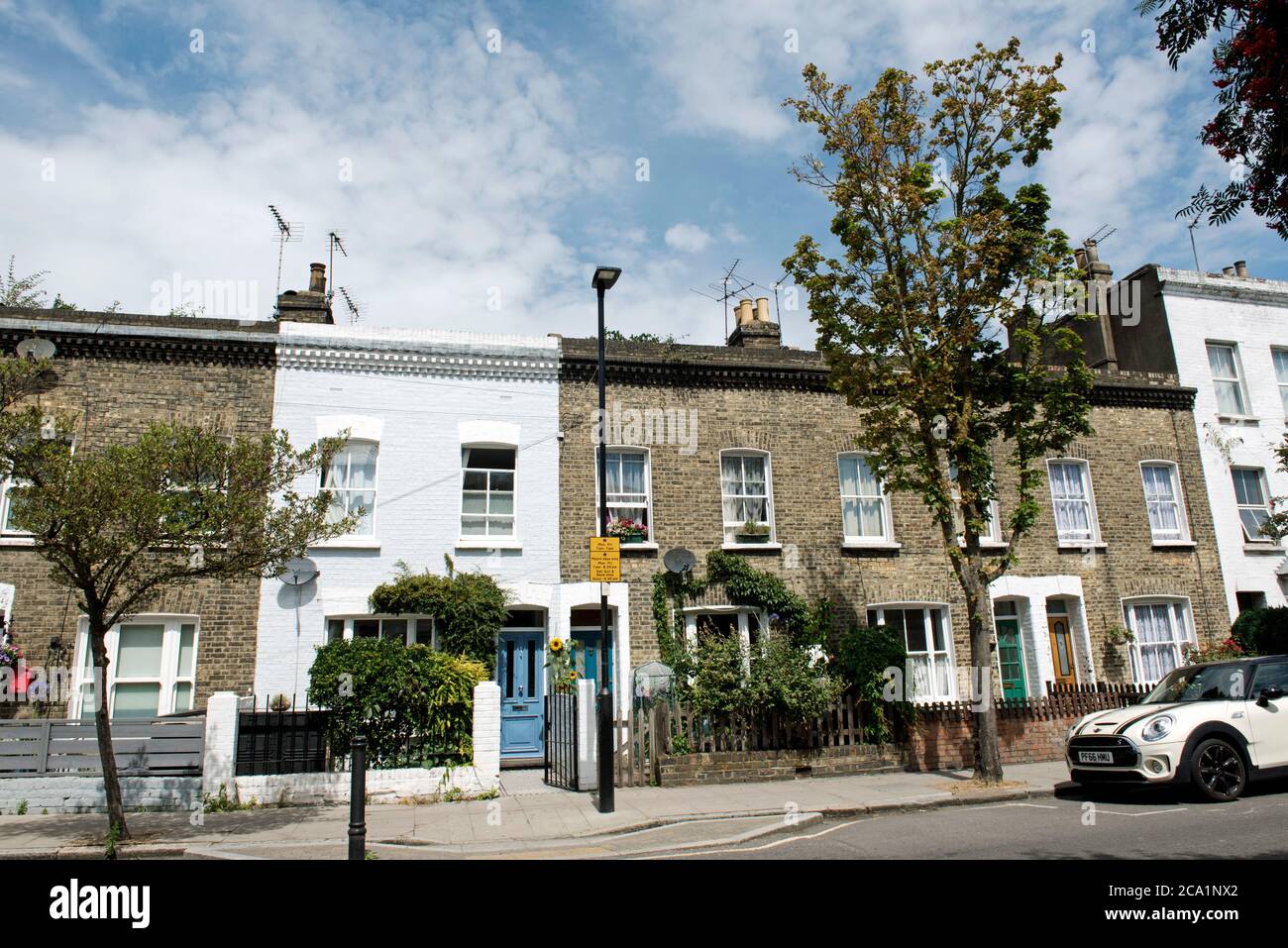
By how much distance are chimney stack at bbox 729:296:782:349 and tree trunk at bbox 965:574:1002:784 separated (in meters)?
8.28

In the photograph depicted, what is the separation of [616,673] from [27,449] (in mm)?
10139

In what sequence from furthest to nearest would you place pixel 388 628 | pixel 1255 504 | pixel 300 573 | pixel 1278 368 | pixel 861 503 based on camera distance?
pixel 1278 368 → pixel 1255 504 → pixel 861 503 → pixel 388 628 → pixel 300 573

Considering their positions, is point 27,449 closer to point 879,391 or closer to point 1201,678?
point 879,391

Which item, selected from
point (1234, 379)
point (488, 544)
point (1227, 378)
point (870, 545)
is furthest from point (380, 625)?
point (1234, 379)

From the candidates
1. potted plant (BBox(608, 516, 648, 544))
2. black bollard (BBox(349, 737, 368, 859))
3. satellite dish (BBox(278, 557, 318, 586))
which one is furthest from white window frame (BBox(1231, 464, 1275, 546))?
black bollard (BBox(349, 737, 368, 859))

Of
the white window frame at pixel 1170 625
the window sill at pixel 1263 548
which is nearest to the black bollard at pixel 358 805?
the white window frame at pixel 1170 625

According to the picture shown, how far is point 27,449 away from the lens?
897cm

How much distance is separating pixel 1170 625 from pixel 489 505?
15.9 m

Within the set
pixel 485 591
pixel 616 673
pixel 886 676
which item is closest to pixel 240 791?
pixel 485 591

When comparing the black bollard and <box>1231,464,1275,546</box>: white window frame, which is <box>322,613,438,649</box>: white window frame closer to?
the black bollard

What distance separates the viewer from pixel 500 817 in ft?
34.7

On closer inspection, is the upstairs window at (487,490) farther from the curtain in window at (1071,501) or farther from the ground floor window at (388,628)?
the curtain in window at (1071,501)

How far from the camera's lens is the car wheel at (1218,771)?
10.1 metres

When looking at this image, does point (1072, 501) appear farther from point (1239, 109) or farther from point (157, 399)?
point (157, 399)
